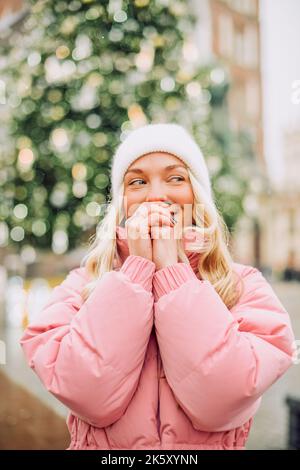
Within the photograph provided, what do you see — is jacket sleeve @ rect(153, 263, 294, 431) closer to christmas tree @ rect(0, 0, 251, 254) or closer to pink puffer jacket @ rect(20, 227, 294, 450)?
pink puffer jacket @ rect(20, 227, 294, 450)

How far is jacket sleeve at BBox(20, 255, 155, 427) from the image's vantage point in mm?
1031

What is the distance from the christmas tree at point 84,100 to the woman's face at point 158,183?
3.38 ft

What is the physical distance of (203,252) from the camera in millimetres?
1217

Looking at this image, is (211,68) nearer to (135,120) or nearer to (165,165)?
(135,120)

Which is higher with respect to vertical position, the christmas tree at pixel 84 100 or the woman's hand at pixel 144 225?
the christmas tree at pixel 84 100

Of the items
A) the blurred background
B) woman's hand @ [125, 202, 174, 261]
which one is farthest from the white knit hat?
the blurred background

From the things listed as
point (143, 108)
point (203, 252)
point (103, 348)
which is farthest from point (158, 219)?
point (143, 108)

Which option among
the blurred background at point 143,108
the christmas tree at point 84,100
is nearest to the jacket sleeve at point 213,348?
the blurred background at point 143,108

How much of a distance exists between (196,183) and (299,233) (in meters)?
1.49

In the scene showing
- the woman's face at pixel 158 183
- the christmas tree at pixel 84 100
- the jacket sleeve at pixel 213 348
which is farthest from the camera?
the christmas tree at pixel 84 100

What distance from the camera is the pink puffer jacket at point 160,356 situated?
1.02 metres

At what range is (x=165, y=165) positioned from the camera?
1251mm

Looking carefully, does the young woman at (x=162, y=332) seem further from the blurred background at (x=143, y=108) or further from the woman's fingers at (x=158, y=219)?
the blurred background at (x=143, y=108)

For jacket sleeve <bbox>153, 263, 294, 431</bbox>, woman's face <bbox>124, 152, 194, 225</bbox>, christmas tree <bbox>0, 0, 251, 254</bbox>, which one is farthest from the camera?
christmas tree <bbox>0, 0, 251, 254</bbox>
